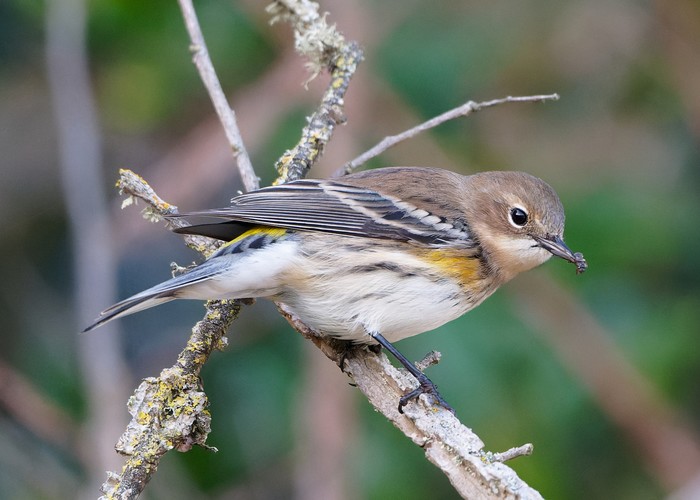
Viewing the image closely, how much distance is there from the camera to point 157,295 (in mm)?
3502

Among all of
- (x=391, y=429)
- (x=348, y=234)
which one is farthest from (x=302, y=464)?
(x=348, y=234)

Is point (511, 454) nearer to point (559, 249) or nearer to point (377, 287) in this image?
point (377, 287)

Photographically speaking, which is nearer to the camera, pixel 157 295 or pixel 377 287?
pixel 157 295

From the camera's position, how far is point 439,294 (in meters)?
3.96

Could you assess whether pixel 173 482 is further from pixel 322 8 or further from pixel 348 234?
pixel 322 8

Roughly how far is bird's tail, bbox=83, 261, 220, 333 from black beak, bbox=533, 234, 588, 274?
145cm

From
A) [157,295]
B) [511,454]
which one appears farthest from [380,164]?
[511,454]

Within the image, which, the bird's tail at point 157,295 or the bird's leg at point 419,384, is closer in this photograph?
the bird's tail at point 157,295

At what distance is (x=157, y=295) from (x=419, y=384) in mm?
1067

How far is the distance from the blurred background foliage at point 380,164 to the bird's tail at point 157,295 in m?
1.48

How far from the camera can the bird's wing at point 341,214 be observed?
390cm

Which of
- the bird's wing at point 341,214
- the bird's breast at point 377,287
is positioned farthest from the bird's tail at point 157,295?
the bird's breast at point 377,287

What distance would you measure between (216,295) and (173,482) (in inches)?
79.0

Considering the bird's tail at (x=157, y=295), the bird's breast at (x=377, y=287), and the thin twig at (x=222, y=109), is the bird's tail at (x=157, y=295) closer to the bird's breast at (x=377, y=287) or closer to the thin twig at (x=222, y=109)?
the bird's breast at (x=377, y=287)
